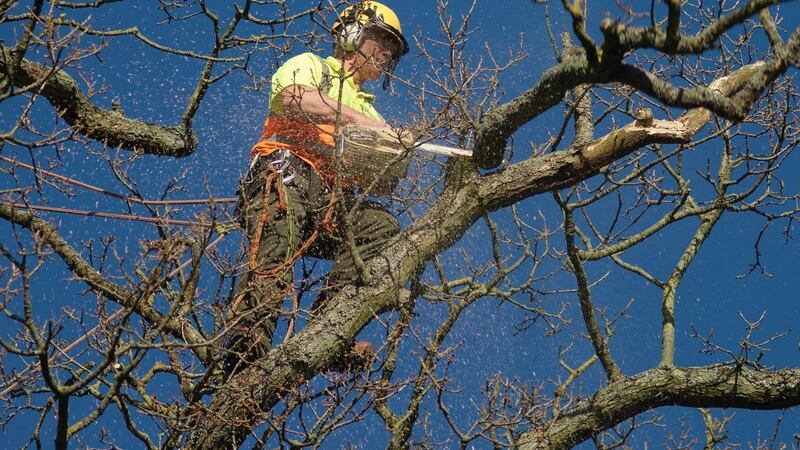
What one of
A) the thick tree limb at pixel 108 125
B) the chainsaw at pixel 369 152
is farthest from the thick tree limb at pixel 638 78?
the thick tree limb at pixel 108 125

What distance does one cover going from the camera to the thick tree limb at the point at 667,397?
564cm

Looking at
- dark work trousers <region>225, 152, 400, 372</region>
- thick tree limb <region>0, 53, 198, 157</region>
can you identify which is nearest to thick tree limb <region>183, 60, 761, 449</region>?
dark work trousers <region>225, 152, 400, 372</region>

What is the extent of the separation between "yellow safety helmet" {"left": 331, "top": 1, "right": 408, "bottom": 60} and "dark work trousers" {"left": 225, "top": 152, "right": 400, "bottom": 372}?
2.44ft

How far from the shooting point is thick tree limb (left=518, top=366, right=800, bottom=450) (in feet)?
18.5

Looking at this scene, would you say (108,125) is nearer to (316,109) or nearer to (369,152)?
(316,109)

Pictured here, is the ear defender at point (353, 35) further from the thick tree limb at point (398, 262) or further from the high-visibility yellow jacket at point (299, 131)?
the thick tree limb at point (398, 262)

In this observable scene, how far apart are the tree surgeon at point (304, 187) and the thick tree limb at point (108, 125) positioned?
0.58 metres

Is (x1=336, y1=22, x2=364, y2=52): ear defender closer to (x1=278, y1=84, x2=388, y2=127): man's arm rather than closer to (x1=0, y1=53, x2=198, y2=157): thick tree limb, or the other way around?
(x1=278, y1=84, x2=388, y2=127): man's arm

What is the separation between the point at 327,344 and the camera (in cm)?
532

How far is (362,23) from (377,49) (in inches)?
15.1

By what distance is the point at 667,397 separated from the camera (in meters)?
5.73

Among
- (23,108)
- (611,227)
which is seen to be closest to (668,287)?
(611,227)

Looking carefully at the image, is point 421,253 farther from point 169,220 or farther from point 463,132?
point 169,220

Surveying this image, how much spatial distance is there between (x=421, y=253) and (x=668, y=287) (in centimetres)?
259
